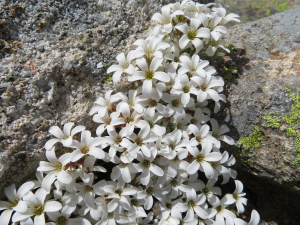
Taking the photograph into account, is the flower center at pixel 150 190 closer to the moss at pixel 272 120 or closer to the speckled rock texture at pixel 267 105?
the speckled rock texture at pixel 267 105

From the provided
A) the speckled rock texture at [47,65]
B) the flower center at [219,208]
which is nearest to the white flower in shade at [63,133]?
the speckled rock texture at [47,65]

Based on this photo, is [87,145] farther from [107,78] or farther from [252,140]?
[252,140]

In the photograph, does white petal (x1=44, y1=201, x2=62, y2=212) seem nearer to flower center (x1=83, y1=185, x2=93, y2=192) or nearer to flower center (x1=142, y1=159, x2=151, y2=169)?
flower center (x1=83, y1=185, x2=93, y2=192)

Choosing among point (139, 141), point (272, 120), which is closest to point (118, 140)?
point (139, 141)

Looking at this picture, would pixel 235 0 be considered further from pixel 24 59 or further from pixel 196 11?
pixel 24 59

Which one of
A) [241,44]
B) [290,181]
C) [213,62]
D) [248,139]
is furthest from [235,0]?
[290,181]
